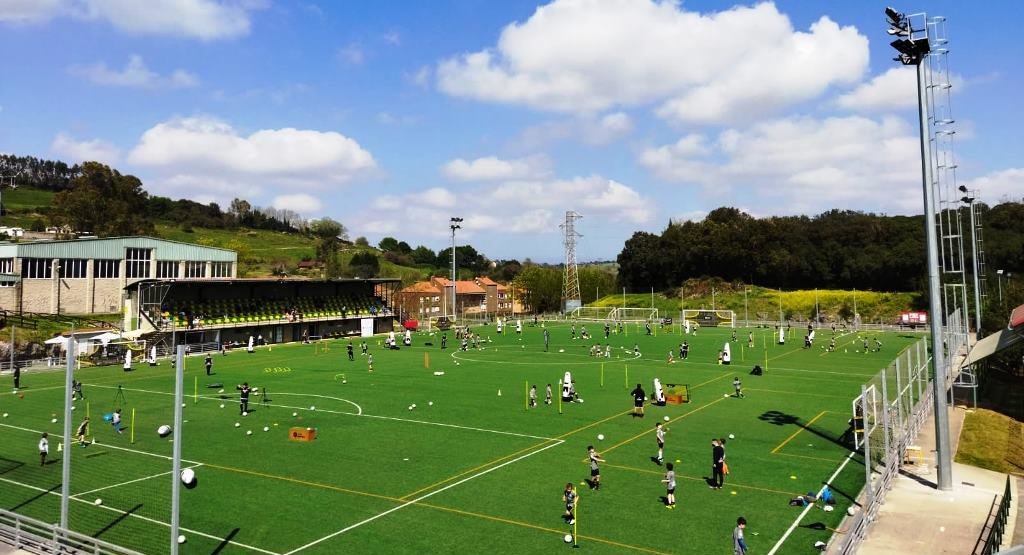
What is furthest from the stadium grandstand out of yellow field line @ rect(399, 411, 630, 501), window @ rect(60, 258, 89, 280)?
yellow field line @ rect(399, 411, 630, 501)

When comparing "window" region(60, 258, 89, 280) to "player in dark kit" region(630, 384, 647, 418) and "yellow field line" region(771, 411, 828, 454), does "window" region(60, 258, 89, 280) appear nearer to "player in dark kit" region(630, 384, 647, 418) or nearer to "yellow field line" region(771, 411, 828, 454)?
"player in dark kit" region(630, 384, 647, 418)

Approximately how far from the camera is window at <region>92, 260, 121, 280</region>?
230 ft

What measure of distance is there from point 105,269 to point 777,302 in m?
96.9

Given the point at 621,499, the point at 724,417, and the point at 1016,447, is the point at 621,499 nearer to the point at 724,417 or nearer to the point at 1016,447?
the point at 724,417

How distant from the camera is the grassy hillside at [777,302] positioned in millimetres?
108375

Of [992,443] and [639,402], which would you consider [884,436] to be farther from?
[639,402]

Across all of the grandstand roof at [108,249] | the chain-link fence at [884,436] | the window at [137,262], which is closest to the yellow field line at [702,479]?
the chain-link fence at [884,436]

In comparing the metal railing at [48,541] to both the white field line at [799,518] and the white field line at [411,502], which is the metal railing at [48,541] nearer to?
the white field line at [411,502]

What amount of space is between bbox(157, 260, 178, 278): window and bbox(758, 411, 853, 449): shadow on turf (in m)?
66.4

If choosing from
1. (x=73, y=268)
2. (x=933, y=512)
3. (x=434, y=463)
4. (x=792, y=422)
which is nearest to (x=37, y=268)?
(x=73, y=268)

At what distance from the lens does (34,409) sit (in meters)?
34.9

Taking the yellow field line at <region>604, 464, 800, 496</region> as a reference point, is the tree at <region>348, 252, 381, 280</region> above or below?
above

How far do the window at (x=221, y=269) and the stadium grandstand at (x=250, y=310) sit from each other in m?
10.2

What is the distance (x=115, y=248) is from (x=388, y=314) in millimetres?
Result: 30902
